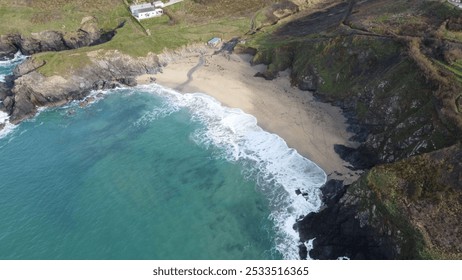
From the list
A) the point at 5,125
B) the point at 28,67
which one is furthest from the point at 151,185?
the point at 28,67

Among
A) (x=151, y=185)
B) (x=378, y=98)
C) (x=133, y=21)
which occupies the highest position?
(x=133, y=21)

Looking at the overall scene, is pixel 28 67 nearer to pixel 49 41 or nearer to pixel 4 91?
pixel 4 91

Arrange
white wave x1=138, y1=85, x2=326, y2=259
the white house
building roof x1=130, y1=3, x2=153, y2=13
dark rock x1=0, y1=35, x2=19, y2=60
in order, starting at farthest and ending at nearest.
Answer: building roof x1=130, y1=3, x2=153, y2=13 → the white house → dark rock x1=0, y1=35, x2=19, y2=60 → white wave x1=138, y1=85, x2=326, y2=259

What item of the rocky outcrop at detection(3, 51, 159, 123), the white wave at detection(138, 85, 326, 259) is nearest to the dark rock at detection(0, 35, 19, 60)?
the rocky outcrop at detection(3, 51, 159, 123)

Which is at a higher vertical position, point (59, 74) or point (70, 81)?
point (59, 74)

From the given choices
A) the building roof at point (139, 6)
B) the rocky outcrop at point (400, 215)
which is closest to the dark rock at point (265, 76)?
the rocky outcrop at point (400, 215)

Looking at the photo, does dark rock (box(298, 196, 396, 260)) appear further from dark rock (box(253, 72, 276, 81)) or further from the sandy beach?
dark rock (box(253, 72, 276, 81))

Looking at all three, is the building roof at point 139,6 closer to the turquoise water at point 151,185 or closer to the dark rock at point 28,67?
the dark rock at point 28,67
